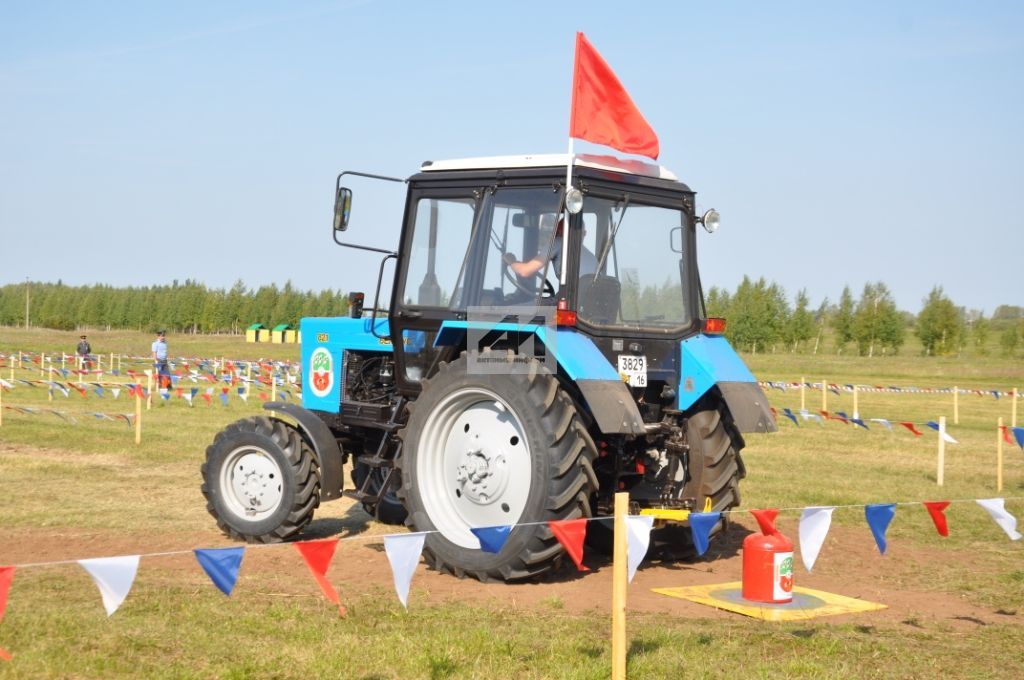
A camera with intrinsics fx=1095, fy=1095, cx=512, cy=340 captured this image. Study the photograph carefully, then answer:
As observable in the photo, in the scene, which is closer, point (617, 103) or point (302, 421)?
point (617, 103)

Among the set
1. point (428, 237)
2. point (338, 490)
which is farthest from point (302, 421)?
point (428, 237)

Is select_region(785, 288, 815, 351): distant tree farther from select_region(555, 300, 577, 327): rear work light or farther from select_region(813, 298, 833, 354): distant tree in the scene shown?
select_region(555, 300, 577, 327): rear work light

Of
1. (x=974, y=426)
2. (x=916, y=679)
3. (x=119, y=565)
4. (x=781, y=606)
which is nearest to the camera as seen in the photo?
(x=119, y=565)

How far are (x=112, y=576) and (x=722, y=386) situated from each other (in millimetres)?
4915

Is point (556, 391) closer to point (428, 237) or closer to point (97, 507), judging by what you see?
point (428, 237)

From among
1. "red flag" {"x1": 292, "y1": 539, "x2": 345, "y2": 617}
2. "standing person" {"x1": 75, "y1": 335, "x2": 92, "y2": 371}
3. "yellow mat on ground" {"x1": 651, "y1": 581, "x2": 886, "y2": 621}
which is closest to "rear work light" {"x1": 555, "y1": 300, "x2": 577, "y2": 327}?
"yellow mat on ground" {"x1": 651, "y1": 581, "x2": 886, "y2": 621}

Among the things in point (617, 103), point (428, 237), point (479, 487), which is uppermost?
point (617, 103)

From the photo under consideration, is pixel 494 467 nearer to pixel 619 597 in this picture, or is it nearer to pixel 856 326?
pixel 619 597

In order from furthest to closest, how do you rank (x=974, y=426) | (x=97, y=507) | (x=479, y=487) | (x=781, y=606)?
(x=974, y=426)
(x=97, y=507)
(x=479, y=487)
(x=781, y=606)

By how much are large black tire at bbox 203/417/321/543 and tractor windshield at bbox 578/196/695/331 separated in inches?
114

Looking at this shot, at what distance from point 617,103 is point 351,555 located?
4.14 m

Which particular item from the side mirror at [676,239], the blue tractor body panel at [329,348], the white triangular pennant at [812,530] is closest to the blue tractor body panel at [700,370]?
the side mirror at [676,239]

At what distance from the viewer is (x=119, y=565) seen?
5184 mm

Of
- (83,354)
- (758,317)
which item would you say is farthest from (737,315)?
(83,354)
